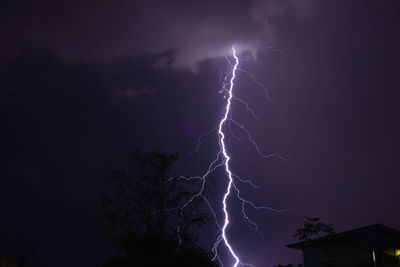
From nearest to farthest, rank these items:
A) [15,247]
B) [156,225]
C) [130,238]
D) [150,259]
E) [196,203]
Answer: [150,259]
[130,238]
[156,225]
[196,203]
[15,247]

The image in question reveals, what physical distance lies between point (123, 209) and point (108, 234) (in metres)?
1.07

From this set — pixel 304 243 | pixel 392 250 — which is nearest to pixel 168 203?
pixel 304 243

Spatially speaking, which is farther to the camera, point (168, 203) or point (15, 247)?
point (15, 247)

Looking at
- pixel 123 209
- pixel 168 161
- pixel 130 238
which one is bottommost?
pixel 130 238

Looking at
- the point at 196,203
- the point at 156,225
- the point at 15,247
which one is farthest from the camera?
the point at 15,247

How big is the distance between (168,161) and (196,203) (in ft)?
6.72

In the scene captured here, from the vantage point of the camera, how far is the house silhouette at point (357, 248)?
1189 centimetres

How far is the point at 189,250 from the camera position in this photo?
1250 cm

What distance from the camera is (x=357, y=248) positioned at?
12570mm

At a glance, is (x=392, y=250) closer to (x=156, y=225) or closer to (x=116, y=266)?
(x=156, y=225)

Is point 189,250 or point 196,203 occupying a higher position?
point 196,203

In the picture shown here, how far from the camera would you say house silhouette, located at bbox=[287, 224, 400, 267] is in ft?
39.0

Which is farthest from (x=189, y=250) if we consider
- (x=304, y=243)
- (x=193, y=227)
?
(x=304, y=243)

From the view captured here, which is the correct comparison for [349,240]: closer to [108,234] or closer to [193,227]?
[193,227]
